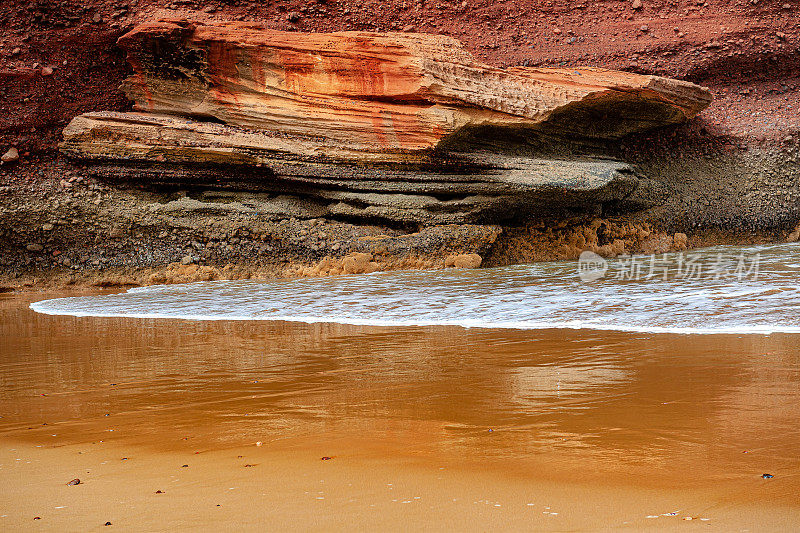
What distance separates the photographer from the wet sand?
5.10 feet

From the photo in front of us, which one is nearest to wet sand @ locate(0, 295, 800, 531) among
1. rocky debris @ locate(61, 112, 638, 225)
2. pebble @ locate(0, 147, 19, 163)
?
rocky debris @ locate(61, 112, 638, 225)

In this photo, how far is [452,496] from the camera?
5.37ft

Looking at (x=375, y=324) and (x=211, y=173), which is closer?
(x=375, y=324)

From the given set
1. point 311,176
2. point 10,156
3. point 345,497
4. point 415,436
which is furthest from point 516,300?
point 10,156

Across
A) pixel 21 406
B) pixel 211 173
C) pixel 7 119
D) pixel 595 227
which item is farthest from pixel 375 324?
pixel 7 119

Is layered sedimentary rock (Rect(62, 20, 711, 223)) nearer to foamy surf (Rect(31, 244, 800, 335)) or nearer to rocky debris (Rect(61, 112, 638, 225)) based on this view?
rocky debris (Rect(61, 112, 638, 225))

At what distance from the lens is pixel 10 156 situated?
30.2 feet

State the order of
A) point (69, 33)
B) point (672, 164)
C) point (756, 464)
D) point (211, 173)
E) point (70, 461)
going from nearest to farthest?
point (756, 464) < point (70, 461) < point (211, 173) < point (69, 33) < point (672, 164)

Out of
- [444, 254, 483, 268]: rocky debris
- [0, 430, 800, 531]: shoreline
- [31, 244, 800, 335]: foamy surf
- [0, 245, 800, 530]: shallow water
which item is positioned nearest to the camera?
[0, 430, 800, 531]: shoreline

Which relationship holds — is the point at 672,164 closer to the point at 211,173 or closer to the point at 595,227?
the point at 595,227

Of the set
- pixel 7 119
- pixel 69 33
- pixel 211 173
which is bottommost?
pixel 211 173

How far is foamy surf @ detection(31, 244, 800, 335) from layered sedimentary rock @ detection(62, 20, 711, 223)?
59.9 inches

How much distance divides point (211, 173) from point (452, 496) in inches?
332

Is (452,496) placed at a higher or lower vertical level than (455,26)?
lower
